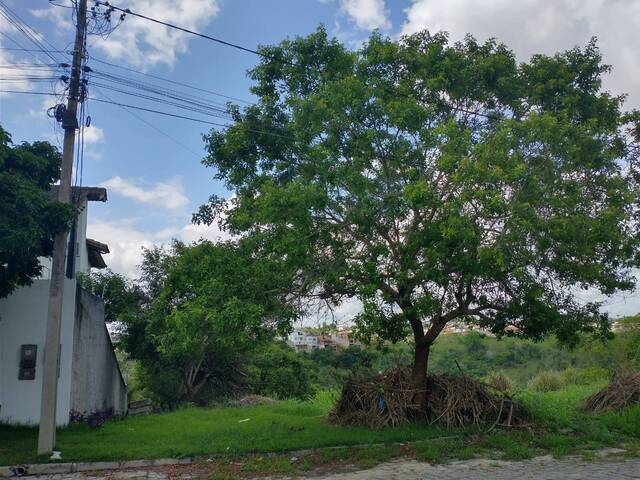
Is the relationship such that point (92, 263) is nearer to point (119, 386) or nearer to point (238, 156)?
point (119, 386)

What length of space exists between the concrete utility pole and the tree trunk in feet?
22.3

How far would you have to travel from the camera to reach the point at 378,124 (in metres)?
10.1

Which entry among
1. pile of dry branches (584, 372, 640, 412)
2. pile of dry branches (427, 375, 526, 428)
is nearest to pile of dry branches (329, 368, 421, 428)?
pile of dry branches (427, 375, 526, 428)

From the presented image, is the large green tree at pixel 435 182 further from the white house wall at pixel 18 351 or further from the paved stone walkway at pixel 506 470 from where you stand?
the white house wall at pixel 18 351

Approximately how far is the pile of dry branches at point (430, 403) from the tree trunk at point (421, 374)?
88 millimetres

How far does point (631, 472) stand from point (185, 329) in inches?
272

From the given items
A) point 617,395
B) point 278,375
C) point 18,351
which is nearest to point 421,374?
point 617,395

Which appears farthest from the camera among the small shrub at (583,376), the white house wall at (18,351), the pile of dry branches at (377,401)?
the small shrub at (583,376)

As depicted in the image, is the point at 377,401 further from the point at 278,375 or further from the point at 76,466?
the point at 278,375

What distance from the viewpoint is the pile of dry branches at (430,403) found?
11.6m

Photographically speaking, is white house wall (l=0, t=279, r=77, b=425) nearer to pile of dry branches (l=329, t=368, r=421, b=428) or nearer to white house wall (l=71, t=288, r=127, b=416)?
white house wall (l=71, t=288, r=127, b=416)

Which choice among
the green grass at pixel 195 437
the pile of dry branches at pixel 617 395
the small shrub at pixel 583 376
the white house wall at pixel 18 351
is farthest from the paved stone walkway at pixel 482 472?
the small shrub at pixel 583 376

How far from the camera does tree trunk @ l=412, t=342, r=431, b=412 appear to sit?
11781 mm

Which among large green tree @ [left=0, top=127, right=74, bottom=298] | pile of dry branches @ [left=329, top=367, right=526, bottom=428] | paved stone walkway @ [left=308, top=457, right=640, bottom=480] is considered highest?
large green tree @ [left=0, top=127, right=74, bottom=298]
